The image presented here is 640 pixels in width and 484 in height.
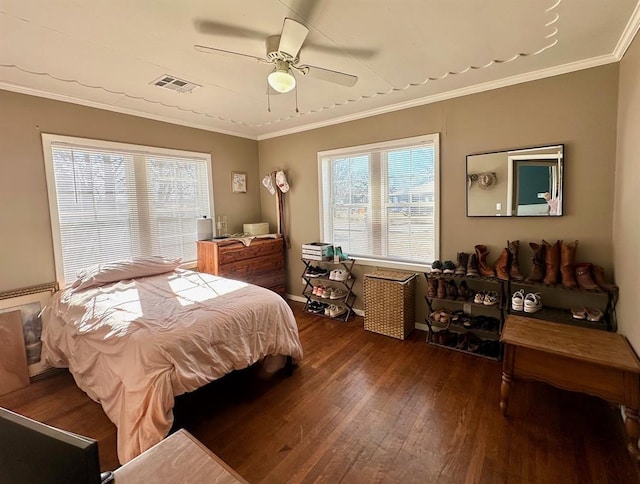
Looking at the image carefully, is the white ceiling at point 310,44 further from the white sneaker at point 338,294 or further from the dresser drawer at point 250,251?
the white sneaker at point 338,294

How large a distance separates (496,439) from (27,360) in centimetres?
365

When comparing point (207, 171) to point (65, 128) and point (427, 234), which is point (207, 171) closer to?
point (65, 128)

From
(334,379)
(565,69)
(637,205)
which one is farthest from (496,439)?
(565,69)

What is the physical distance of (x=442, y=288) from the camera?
3.03 metres

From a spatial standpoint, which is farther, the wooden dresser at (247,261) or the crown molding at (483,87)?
the wooden dresser at (247,261)

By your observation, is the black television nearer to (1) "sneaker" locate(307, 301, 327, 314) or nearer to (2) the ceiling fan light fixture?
(2) the ceiling fan light fixture

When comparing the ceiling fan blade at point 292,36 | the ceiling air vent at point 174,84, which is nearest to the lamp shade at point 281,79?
Answer: the ceiling fan blade at point 292,36

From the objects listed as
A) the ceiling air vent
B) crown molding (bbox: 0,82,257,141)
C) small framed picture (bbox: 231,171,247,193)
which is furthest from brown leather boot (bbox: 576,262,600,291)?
crown molding (bbox: 0,82,257,141)

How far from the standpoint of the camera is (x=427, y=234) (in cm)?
339

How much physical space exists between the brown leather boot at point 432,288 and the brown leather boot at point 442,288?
0.11ft

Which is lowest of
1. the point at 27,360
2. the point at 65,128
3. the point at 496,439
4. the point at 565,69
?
the point at 496,439

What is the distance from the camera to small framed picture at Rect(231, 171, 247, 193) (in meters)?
4.42

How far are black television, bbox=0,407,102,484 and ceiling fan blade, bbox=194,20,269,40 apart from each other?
2.02 metres

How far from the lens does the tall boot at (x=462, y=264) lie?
2.94 m
